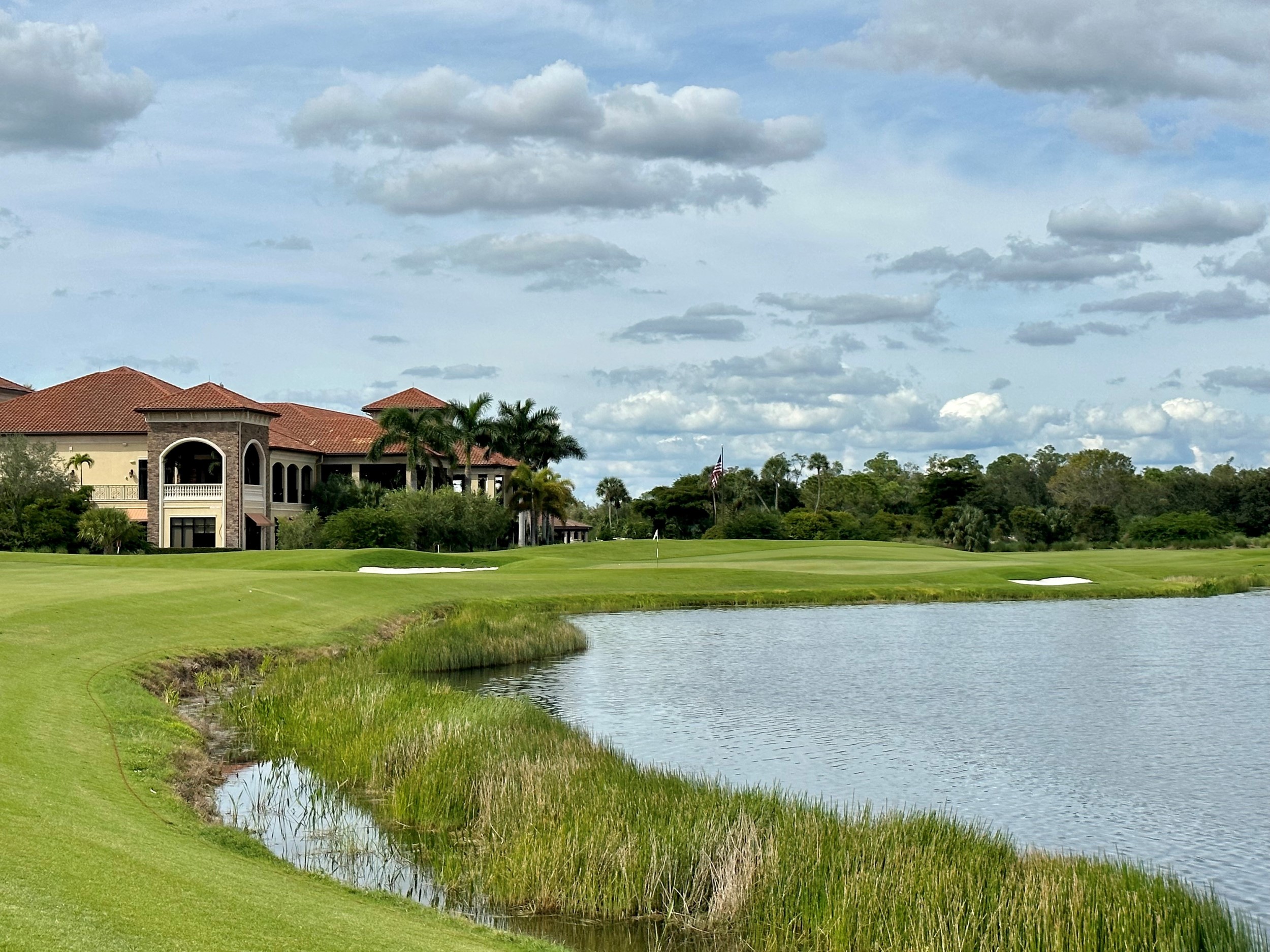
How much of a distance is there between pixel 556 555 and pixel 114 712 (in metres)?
50.5

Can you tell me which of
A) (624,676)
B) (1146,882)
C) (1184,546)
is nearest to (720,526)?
(1184,546)

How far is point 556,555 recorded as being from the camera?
68812 mm

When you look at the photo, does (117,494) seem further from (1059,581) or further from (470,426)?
(1059,581)

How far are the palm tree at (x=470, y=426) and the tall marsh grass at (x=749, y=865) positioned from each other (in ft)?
219

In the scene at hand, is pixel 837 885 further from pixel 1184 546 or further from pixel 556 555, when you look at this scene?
pixel 1184 546

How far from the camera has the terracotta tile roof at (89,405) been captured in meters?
76.7

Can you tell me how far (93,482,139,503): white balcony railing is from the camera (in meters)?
75.5

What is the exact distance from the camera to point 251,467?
74812 millimetres

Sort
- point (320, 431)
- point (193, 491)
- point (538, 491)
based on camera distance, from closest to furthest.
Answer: point (193, 491)
point (538, 491)
point (320, 431)

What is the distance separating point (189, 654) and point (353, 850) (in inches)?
526

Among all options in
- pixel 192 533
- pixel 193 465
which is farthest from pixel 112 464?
→ pixel 192 533

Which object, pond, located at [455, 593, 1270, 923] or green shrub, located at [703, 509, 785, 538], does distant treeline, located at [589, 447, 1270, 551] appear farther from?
pond, located at [455, 593, 1270, 923]

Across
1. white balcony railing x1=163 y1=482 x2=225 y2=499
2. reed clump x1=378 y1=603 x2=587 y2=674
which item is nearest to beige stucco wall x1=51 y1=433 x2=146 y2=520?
white balcony railing x1=163 y1=482 x2=225 y2=499

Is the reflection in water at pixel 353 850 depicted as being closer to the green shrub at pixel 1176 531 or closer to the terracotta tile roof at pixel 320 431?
the terracotta tile roof at pixel 320 431
